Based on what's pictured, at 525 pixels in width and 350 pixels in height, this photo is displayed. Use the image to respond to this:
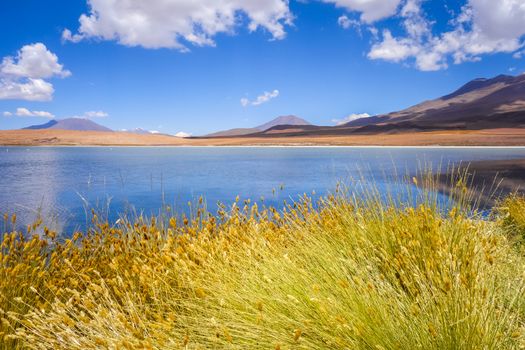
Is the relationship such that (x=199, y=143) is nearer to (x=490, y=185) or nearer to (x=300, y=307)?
(x=490, y=185)

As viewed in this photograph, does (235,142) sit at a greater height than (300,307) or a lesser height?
lesser

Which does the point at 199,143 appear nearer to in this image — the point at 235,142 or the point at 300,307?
the point at 235,142

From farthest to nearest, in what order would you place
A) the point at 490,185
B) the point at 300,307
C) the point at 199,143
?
the point at 199,143, the point at 490,185, the point at 300,307

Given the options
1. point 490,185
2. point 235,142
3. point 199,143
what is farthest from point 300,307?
point 235,142

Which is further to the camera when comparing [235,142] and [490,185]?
[235,142]

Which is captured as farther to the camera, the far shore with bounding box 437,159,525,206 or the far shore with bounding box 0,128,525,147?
the far shore with bounding box 0,128,525,147

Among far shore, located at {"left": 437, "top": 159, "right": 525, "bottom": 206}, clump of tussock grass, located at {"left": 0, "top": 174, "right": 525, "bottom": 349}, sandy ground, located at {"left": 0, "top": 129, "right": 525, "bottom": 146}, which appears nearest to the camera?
clump of tussock grass, located at {"left": 0, "top": 174, "right": 525, "bottom": 349}

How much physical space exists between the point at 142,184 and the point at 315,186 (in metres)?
8.09

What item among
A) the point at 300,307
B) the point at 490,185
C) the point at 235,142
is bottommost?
the point at 490,185

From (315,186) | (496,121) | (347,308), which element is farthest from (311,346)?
(496,121)

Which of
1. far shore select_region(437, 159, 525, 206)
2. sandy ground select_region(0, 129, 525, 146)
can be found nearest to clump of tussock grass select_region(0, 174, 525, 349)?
far shore select_region(437, 159, 525, 206)

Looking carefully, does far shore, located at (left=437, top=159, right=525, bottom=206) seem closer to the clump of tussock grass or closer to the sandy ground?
the clump of tussock grass

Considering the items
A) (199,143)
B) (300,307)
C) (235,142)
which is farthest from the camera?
(235,142)

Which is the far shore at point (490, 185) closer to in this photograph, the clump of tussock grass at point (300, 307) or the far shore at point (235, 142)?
the clump of tussock grass at point (300, 307)
